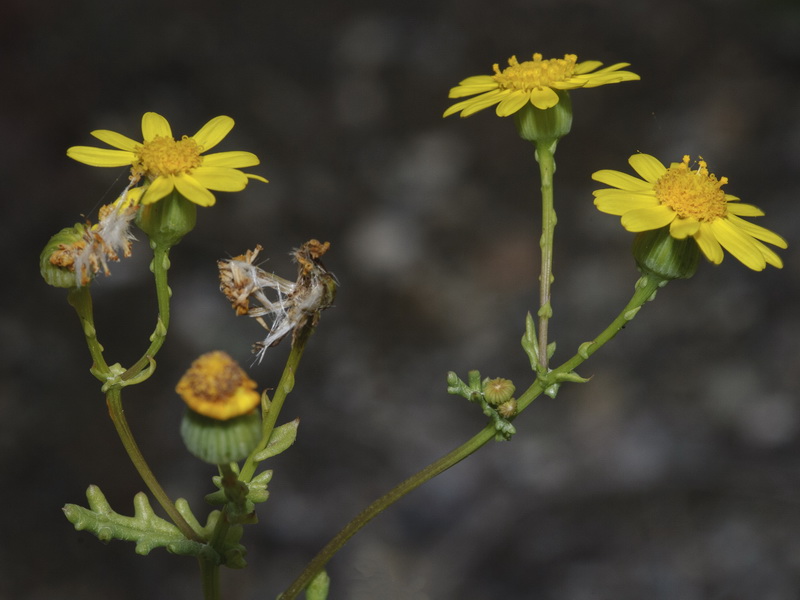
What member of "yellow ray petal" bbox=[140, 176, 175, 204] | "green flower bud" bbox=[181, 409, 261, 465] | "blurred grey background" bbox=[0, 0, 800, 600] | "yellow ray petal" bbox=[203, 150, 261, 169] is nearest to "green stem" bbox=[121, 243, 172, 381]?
"yellow ray petal" bbox=[140, 176, 175, 204]

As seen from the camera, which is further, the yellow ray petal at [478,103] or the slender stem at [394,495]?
the yellow ray petal at [478,103]

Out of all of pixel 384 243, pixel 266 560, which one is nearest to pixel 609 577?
pixel 266 560

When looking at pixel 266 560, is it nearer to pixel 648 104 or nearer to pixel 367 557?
pixel 367 557

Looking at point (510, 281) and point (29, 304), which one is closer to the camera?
point (29, 304)

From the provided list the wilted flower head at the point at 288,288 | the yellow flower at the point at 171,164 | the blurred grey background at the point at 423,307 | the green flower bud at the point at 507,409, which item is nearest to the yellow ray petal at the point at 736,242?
the green flower bud at the point at 507,409

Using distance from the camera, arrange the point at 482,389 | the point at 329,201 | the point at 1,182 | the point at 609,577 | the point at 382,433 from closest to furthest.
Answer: the point at 482,389 → the point at 609,577 → the point at 382,433 → the point at 1,182 → the point at 329,201

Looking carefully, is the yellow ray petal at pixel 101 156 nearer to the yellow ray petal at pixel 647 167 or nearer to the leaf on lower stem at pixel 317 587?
the leaf on lower stem at pixel 317 587

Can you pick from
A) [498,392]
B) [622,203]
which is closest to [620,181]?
[622,203]
